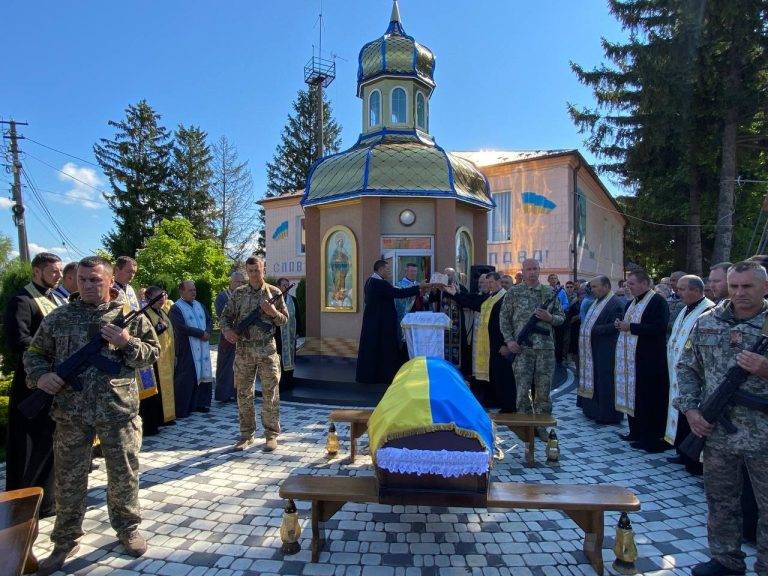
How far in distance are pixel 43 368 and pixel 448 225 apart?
7424 mm

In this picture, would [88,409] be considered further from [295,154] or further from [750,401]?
[295,154]

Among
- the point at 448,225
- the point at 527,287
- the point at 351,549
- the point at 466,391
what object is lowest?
the point at 351,549

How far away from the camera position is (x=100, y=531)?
12.1ft

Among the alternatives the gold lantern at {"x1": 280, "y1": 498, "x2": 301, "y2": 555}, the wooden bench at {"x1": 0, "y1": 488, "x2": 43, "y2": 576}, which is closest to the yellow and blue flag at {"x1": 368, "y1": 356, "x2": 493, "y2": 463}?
the gold lantern at {"x1": 280, "y1": 498, "x2": 301, "y2": 555}

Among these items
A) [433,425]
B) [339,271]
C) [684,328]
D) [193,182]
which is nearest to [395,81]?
[339,271]

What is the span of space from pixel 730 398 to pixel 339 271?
8045 millimetres

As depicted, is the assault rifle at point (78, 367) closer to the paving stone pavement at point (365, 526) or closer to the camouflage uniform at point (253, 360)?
the paving stone pavement at point (365, 526)

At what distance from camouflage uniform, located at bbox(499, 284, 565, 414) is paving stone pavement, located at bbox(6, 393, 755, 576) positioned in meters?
0.64

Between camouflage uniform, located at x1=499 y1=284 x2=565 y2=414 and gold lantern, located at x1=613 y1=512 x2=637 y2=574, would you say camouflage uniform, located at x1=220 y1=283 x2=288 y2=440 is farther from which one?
gold lantern, located at x1=613 y1=512 x2=637 y2=574

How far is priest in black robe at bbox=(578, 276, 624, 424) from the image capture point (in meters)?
6.72

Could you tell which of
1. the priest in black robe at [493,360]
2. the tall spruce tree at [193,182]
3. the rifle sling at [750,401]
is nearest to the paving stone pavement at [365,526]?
the rifle sling at [750,401]

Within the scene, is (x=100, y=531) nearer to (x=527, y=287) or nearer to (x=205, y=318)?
(x=205, y=318)

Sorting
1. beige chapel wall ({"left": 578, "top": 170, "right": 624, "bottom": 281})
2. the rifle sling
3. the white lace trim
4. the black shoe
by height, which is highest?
beige chapel wall ({"left": 578, "top": 170, "right": 624, "bottom": 281})

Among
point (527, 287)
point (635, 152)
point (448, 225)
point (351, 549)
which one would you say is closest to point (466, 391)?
point (351, 549)
